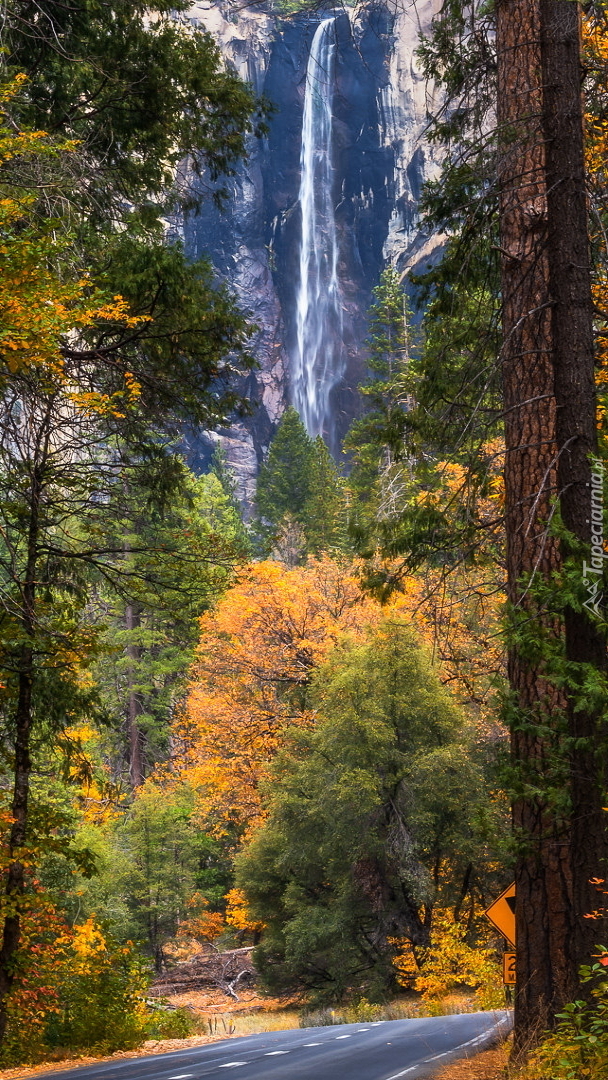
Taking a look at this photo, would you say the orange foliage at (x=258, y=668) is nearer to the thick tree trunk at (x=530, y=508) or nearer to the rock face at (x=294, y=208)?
the thick tree trunk at (x=530, y=508)

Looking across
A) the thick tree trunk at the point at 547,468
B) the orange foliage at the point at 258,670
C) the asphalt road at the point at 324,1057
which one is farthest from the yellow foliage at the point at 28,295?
the orange foliage at the point at 258,670

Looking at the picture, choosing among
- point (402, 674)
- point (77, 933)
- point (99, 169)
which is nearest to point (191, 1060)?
point (77, 933)

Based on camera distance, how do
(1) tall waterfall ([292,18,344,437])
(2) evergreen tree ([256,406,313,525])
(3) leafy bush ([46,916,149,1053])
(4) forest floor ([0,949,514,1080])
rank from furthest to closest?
(1) tall waterfall ([292,18,344,437])
(2) evergreen tree ([256,406,313,525])
(3) leafy bush ([46,916,149,1053])
(4) forest floor ([0,949,514,1080])

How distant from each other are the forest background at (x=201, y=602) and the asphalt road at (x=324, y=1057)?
1.28 m

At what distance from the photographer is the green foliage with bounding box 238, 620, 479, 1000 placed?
990 inches

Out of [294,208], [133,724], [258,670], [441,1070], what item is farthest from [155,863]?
[294,208]

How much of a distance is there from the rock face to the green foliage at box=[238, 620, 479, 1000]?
170 feet

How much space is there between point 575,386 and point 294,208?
80.7 metres

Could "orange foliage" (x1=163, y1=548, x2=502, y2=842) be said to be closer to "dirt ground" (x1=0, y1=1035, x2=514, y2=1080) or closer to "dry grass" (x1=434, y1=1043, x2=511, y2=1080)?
"dirt ground" (x1=0, y1=1035, x2=514, y2=1080)

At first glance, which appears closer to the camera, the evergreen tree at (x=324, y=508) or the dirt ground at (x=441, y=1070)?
the dirt ground at (x=441, y=1070)

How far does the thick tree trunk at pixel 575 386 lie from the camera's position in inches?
261

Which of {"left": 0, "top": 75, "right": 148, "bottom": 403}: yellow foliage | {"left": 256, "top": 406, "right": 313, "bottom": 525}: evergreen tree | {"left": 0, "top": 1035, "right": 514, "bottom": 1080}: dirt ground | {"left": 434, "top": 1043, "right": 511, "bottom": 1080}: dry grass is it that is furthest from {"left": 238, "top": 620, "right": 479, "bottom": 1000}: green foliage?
{"left": 256, "top": 406, "right": 313, "bottom": 525}: evergreen tree

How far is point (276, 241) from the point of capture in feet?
278

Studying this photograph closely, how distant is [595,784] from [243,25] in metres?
90.6
